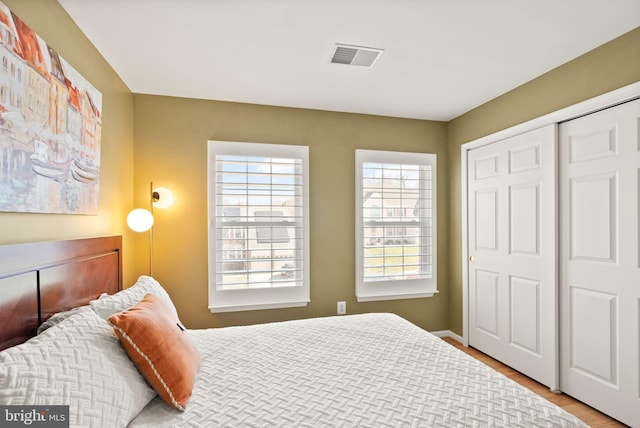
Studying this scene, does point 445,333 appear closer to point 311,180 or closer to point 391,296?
point 391,296

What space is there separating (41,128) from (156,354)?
1.12 meters

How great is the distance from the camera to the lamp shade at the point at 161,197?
279 cm

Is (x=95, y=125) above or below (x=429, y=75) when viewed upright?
below

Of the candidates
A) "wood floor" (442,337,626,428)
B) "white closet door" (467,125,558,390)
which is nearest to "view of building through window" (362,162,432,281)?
"white closet door" (467,125,558,390)

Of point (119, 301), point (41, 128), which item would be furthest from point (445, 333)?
point (41, 128)

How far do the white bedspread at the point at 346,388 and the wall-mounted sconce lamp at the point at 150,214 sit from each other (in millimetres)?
1081

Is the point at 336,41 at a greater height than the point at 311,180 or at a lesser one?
greater

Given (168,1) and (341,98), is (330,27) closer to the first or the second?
(168,1)

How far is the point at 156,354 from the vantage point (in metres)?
1.26

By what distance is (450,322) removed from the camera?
3787 millimetres

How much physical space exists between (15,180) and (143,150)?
1.73 meters

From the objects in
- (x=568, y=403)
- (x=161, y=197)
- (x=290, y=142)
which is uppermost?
(x=290, y=142)

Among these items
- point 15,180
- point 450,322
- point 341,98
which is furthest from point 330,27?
point 450,322

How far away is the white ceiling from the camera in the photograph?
5.82 ft
